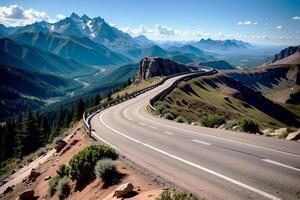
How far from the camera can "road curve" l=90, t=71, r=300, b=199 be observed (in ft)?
33.8

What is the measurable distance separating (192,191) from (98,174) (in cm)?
478

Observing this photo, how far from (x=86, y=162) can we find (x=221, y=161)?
22.0 ft

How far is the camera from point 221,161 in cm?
1374

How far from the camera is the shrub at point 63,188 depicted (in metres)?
15.4

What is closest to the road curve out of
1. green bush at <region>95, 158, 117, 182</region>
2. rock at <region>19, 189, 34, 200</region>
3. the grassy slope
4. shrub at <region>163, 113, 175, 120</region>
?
green bush at <region>95, 158, 117, 182</region>

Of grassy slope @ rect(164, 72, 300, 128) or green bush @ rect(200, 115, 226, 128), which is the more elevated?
green bush @ rect(200, 115, 226, 128)

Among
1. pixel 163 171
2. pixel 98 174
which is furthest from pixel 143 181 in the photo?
pixel 98 174

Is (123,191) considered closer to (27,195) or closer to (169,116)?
(27,195)

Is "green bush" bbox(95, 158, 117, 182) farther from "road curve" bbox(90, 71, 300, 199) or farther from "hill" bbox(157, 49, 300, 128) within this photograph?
"hill" bbox(157, 49, 300, 128)

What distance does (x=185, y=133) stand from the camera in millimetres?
21891

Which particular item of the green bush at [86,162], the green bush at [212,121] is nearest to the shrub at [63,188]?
the green bush at [86,162]

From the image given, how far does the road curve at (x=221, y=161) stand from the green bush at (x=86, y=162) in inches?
86.0

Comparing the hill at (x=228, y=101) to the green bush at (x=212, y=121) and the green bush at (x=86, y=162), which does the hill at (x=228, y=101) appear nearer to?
the green bush at (x=212, y=121)

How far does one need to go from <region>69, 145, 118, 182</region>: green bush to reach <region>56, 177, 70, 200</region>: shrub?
0.57 m
